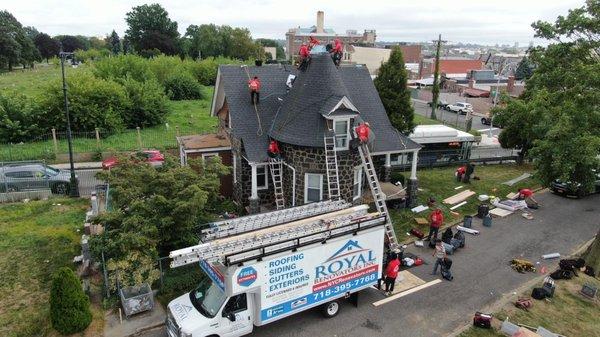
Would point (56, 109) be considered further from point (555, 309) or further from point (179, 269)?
point (555, 309)

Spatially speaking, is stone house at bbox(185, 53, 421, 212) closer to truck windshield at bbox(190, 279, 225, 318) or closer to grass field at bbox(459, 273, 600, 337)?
truck windshield at bbox(190, 279, 225, 318)

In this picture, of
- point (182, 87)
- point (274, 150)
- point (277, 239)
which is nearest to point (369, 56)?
point (182, 87)

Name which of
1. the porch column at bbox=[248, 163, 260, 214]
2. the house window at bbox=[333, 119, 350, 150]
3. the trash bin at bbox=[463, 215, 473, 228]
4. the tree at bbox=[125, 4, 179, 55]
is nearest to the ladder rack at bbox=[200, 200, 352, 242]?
the house window at bbox=[333, 119, 350, 150]

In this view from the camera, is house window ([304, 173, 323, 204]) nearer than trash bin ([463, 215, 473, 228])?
Yes

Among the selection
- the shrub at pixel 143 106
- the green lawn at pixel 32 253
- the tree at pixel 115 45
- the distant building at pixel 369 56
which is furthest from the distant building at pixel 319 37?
the green lawn at pixel 32 253

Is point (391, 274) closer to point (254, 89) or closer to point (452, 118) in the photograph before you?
point (254, 89)
